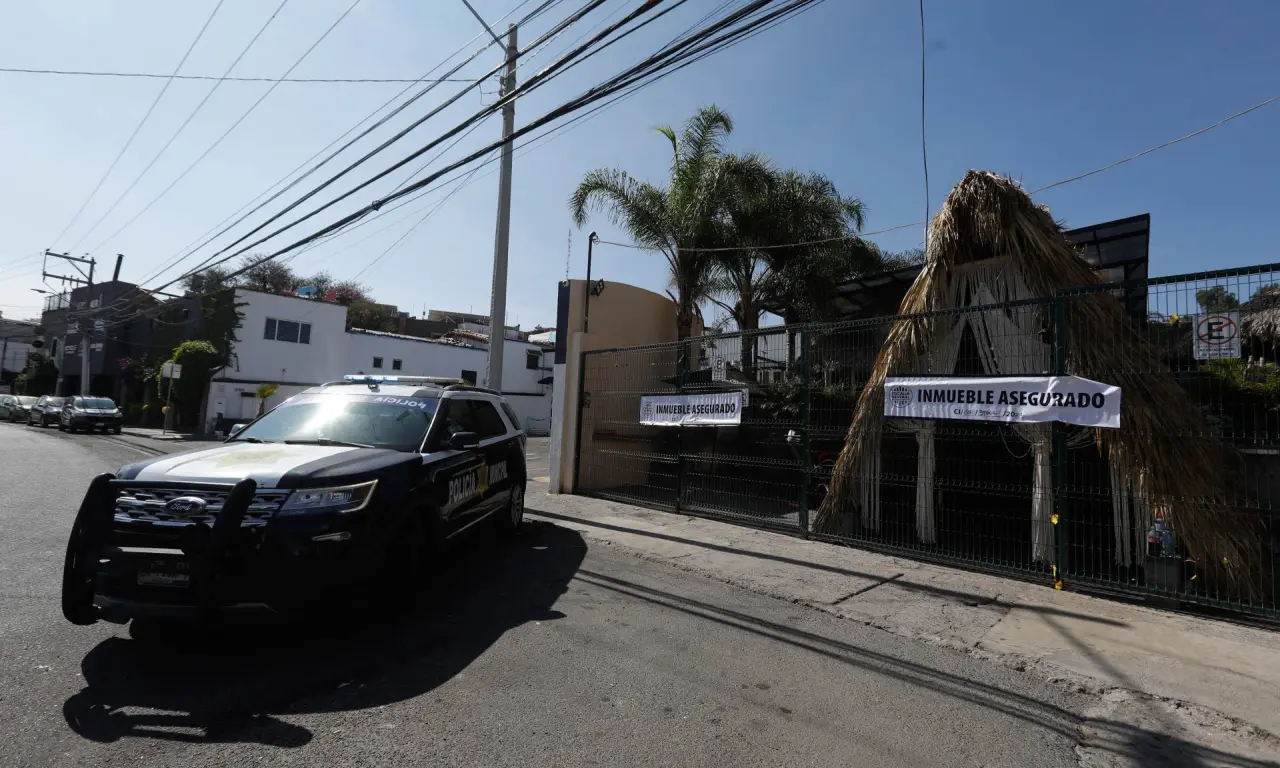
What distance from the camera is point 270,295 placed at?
32062 mm

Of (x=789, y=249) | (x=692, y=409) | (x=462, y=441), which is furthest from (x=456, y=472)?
(x=789, y=249)

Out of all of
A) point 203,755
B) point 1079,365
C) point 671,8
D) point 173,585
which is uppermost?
point 671,8

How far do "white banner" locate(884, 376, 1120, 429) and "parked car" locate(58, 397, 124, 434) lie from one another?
3244cm

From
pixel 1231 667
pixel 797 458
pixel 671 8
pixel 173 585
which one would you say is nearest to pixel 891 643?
pixel 1231 667

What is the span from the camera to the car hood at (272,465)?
166 inches

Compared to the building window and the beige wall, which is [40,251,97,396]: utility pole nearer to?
the building window

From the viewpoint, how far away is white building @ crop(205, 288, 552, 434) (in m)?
31.2

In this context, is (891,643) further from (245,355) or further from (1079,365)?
(245,355)

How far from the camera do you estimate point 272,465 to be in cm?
446

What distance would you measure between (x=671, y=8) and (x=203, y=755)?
7.34 meters

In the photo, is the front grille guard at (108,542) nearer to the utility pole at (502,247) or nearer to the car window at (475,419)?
the car window at (475,419)

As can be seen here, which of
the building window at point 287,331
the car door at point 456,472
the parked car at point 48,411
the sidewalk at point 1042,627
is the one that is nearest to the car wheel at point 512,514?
the sidewalk at point 1042,627

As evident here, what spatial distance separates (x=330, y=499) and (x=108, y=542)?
1.25 meters

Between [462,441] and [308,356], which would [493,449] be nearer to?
[462,441]
